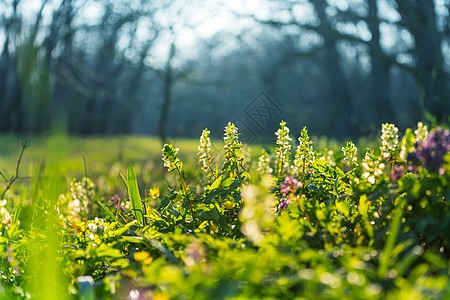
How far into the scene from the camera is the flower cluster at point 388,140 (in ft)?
5.51

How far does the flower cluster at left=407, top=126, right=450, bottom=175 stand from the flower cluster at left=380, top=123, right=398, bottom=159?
0.10m

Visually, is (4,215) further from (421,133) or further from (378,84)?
(378,84)

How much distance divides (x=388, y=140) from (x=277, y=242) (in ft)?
2.36

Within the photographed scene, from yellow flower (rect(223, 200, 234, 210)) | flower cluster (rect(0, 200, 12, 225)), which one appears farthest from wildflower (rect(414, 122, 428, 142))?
flower cluster (rect(0, 200, 12, 225))

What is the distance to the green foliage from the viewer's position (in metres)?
1.04

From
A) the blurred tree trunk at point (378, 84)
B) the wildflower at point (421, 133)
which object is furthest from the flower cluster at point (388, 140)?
the blurred tree trunk at point (378, 84)

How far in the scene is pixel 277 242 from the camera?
130 centimetres

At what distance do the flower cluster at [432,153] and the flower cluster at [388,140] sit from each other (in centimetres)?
10

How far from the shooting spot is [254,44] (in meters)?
33.4

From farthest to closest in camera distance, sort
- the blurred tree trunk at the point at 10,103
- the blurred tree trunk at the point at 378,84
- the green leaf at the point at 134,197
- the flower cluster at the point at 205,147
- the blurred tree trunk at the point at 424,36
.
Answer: the blurred tree trunk at the point at 10,103, the blurred tree trunk at the point at 378,84, the blurred tree trunk at the point at 424,36, the green leaf at the point at 134,197, the flower cluster at the point at 205,147

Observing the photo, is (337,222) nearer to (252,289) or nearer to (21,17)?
(252,289)

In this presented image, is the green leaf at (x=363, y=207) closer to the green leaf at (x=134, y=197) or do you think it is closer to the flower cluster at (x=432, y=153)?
the flower cluster at (x=432, y=153)

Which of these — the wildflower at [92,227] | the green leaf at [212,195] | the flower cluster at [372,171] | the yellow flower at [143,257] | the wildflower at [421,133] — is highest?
the wildflower at [421,133]

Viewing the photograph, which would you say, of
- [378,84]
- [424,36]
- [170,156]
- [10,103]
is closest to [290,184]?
[170,156]
